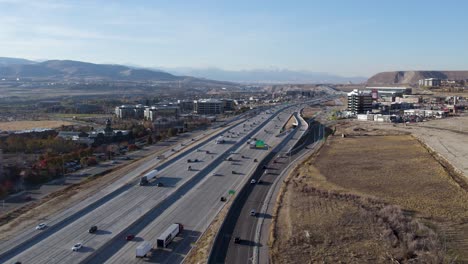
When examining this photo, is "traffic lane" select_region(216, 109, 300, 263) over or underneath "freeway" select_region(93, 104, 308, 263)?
over

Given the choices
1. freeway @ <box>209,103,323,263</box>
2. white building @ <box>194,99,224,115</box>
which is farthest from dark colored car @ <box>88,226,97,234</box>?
white building @ <box>194,99,224,115</box>

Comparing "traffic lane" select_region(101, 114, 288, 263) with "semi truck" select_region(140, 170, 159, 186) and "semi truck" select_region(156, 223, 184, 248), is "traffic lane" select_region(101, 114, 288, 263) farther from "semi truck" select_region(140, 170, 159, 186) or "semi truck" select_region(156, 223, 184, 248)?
"semi truck" select_region(140, 170, 159, 186)

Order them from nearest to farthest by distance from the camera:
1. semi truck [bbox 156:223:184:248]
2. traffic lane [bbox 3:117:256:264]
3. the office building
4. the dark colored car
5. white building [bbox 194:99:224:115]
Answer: semi truck [bbox 156:223:184:248] < traffic lane [bbox 3:117:256:264] < the dark colored car < the office building < white building [bbox 194:99:224:115]

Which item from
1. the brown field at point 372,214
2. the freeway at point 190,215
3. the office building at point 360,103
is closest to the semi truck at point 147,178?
the freeway at point 190,215

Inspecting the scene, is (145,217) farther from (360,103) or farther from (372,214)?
(360,103)

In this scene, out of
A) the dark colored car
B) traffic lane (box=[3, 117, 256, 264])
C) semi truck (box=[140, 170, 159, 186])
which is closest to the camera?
traffic lane (box=[3, 117, 256, 264])

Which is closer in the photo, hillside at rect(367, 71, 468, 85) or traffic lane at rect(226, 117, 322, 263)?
traffic lane at rect(226, 117, 322, 263)
